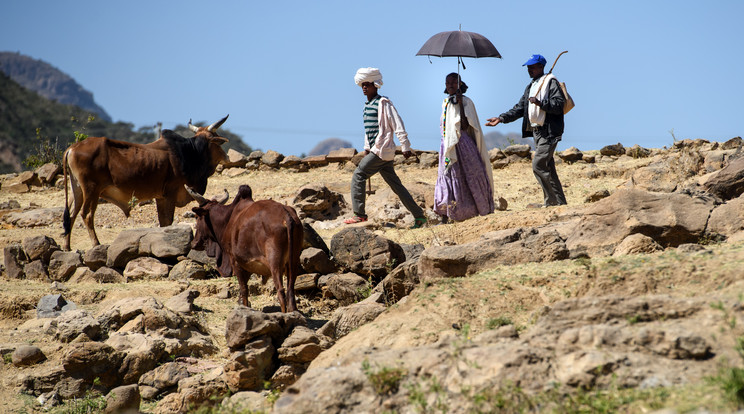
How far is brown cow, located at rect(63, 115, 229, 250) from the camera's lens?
1119 centimetres

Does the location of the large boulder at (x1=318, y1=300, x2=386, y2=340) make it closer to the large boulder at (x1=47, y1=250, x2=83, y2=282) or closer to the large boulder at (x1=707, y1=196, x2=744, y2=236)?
the large boulder at (x1=707, y1=196, x2=744, y2=236)

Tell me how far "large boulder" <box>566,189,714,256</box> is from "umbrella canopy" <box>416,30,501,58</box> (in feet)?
10.7

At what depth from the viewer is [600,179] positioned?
15.2m

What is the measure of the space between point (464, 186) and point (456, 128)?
2.41 ft

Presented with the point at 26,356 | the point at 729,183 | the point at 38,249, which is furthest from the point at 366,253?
the point at 38,249

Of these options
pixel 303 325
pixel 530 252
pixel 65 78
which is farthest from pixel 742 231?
pixel 65 78

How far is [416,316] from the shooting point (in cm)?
590

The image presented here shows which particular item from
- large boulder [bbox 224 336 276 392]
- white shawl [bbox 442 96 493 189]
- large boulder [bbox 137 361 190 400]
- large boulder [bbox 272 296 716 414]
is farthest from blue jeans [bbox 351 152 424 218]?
large boulder [bbox 272 296 716 414]

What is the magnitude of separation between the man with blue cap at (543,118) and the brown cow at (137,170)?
4424mm

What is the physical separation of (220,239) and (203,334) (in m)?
1.07

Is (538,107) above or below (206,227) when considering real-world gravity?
above

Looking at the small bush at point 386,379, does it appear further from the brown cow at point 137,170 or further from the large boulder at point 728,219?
the brown cow at point 137,170

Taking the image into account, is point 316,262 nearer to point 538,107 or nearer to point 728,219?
point 538,107

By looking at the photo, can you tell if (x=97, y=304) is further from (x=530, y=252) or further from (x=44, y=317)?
(x=530, y=252)
